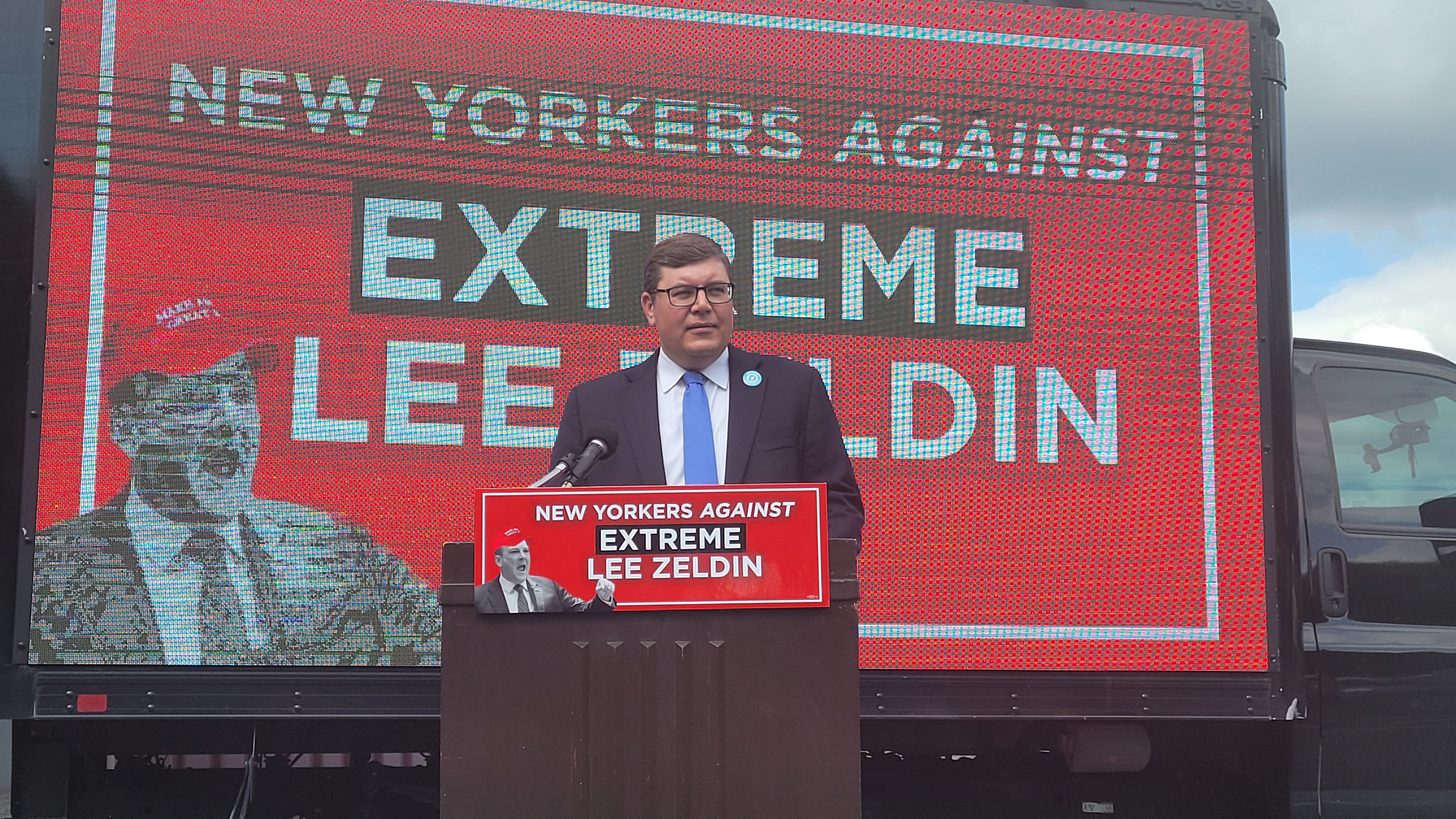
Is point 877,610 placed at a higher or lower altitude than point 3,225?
lower

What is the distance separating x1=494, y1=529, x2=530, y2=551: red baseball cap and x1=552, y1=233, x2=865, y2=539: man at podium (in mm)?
482

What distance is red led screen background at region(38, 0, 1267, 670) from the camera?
3.40 m

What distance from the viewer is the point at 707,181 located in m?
3.63

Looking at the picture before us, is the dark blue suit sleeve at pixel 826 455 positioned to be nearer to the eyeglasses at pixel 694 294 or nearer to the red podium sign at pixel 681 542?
the eyeglasses at pixel 694 294

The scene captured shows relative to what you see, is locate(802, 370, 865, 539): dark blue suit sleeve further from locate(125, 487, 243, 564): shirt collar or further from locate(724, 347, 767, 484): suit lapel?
locate(125, 487, 243, 564): shirt collar

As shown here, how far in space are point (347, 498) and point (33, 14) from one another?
5.31 ft

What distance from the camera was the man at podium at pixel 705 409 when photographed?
2.60 meters

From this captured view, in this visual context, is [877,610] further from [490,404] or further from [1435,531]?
[1435,531]

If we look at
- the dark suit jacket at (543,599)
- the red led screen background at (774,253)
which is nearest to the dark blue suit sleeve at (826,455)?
the dark suit jacket at (543,599)

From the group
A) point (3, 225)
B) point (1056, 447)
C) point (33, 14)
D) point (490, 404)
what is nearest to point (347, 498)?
point (490, 404)

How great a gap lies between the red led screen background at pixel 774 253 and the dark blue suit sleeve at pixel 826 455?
33.8 inches

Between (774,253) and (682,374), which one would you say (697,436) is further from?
→ (774,253)

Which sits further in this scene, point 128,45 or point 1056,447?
point 1056,447

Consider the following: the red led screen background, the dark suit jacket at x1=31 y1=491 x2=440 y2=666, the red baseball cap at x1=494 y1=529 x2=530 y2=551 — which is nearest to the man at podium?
the red baseball cap at x1=494 y1=529 x2=530 y2=551
